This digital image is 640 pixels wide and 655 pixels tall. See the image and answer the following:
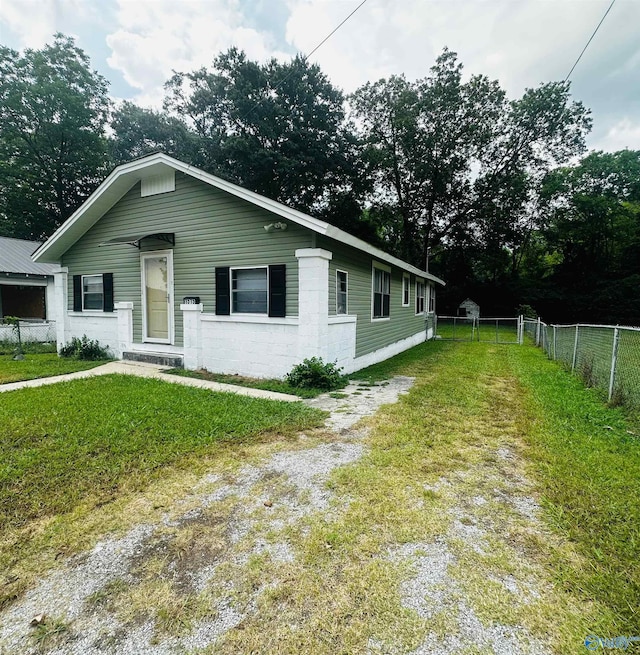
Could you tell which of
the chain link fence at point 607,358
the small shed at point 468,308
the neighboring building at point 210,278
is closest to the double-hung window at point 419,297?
the neighboring building at point 210,278

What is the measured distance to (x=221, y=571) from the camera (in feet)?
6.26

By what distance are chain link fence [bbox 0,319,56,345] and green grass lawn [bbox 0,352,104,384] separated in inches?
112

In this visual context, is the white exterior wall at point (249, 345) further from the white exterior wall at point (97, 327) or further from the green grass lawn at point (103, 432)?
the white exterior wall at point (97, 327)

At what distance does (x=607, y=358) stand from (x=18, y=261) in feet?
61.6

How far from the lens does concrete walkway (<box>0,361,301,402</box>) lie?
5.62 meters

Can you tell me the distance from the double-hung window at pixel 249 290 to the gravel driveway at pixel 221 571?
422 cm

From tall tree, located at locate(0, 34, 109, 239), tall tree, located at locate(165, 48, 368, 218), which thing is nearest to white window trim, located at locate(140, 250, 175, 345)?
tall tree, located at locate(165, 48, 368, 218)

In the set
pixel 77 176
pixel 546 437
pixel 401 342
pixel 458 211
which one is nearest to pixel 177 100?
pixel 77 176

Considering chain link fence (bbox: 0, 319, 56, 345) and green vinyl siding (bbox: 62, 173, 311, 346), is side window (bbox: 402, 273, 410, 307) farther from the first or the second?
chain link fence (bbox: 0, 319, 56, 345)

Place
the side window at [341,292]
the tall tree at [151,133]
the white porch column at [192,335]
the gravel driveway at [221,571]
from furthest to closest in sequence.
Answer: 1. the tall tree at [151,133]
2. the white porch column at [192,335]
3. the side window at [341,292]
4. the gravel driveway at [221,571]

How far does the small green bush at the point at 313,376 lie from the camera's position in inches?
239

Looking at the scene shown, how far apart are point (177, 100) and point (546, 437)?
27.2 metres

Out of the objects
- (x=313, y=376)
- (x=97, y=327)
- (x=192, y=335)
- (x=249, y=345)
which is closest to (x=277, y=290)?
(x=249, y=345)

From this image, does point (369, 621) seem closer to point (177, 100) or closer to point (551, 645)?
point (551, 645)
